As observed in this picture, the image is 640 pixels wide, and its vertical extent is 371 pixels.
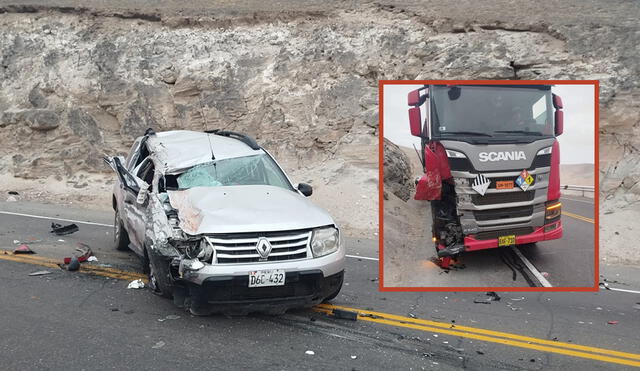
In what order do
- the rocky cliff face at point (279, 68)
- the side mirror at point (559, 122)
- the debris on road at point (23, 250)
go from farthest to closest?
1. the rocky cliff face at point (279, 68)
2. the debris on road at point (23, 250)
3. the side mirror at point (559, 122)

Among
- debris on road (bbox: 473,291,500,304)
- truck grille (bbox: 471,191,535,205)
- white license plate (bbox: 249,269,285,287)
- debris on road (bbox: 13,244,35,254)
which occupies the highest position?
truck grille (bbox: 471,191,535,205)

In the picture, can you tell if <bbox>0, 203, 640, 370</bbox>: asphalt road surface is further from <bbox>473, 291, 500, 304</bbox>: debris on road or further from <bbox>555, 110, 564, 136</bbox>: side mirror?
<bbox>555, 110, 564, 136</bbox>: side mirror

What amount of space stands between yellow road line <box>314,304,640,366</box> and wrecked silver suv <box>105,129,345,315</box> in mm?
541

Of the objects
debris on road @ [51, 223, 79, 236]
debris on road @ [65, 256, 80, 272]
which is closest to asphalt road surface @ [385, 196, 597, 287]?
debris on road @ [65, 256, 80, 272]

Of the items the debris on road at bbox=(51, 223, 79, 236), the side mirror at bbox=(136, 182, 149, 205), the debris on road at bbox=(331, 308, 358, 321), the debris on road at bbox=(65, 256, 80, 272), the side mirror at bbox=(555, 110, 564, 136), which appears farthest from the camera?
the debris on road at bbox=(51, 223, 79, 236)

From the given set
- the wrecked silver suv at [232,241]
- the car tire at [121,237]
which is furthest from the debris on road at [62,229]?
the wrecked silver suv at [232,241]

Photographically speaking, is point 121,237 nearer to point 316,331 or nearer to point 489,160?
point 316,331

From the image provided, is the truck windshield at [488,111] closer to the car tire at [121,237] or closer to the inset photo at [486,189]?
the inset photo at [486,189]

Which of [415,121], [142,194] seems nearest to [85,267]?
[142,194]

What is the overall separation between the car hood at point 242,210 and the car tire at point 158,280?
0.52 metres

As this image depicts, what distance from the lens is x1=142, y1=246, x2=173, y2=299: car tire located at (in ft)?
19.2

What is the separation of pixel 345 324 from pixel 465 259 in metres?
1.82

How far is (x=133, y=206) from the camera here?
7.49 m

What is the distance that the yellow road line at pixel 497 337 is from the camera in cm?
561
